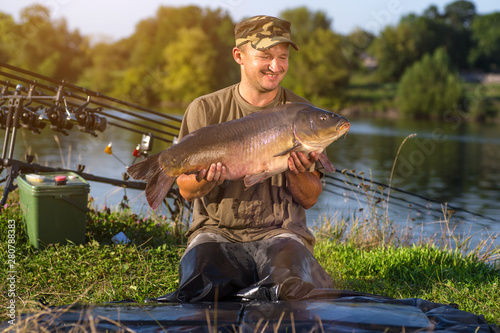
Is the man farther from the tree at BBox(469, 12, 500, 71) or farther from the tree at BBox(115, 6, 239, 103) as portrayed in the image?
the tree at BBox(469, 12, 500, 71)

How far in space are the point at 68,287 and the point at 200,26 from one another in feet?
131

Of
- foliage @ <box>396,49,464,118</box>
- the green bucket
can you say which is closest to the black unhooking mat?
the green bucket

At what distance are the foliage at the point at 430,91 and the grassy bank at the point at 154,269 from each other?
108ft

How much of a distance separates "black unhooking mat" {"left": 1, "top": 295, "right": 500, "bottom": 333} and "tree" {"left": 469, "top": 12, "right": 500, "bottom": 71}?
62.6m

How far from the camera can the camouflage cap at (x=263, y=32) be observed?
2.94 metres

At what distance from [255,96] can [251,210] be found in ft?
1.94

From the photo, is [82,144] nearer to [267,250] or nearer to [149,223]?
[149,223]

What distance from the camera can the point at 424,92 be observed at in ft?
120

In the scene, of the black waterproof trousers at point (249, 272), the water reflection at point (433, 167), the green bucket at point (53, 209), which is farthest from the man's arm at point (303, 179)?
the water reflection at point (433, 167)

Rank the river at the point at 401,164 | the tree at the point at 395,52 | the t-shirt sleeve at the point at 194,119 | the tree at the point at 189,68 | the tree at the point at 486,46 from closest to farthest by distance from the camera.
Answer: the t-shirt sleeve at the point at 194,119 → the river at the point at 401,164 → the tree at the point at 189,68 → the tree at the point at 395,52 → the tree at the point at 486,46

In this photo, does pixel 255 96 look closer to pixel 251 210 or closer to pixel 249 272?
pixel 251 210

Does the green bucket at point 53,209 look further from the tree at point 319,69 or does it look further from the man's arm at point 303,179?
the tree at point 319,69

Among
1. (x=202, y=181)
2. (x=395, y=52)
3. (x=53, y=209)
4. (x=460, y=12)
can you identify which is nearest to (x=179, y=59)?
(x=395, y=52)

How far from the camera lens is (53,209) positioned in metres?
3.93
